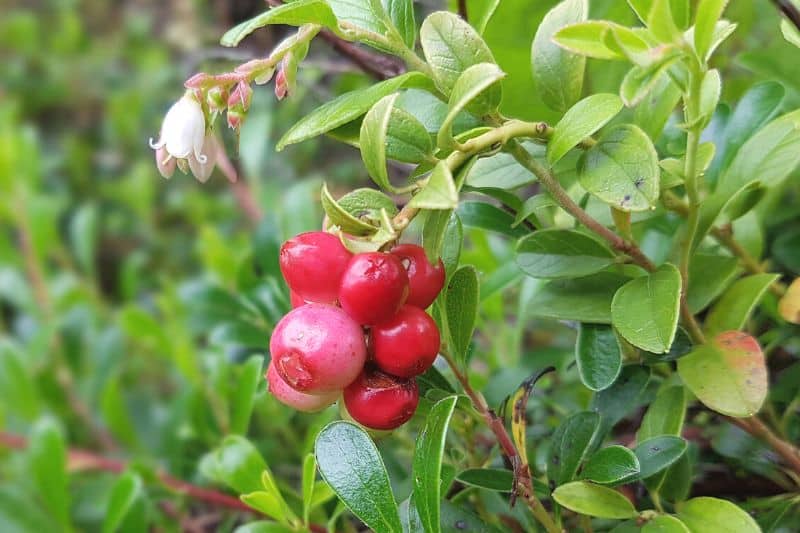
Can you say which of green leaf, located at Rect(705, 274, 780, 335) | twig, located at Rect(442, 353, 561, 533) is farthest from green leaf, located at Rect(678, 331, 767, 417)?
twig, located at Rect(442, 353, 561, 533)

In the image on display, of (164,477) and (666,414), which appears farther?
(164,477)

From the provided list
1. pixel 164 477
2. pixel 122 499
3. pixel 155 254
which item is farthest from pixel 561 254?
pixel 155 254

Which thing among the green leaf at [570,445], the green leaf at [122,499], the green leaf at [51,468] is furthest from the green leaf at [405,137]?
the green leaf at [51,468]

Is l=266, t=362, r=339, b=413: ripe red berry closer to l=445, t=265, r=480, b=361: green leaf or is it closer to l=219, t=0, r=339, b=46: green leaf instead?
l=445, t=265, r=480, b=361: green leaf

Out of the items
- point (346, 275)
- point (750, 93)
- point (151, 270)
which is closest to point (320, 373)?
point (346, 275)

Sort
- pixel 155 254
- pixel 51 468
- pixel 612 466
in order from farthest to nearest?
pixel 155 254 → pixel 51 468 → pixel 612 466

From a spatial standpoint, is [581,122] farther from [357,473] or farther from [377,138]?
[357,473]
